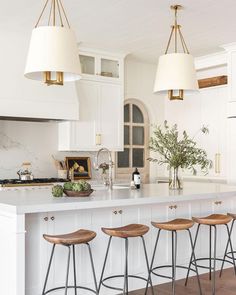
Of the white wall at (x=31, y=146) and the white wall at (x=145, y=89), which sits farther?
the white wall at (x=145, y=89)

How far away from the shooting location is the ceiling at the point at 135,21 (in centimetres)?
477

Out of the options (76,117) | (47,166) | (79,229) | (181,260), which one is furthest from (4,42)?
(181,260)

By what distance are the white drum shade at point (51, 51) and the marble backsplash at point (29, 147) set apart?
9.72ft

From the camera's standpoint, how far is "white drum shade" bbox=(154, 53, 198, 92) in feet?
14.1

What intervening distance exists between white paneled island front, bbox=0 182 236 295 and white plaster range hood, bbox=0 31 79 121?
6.38 ft

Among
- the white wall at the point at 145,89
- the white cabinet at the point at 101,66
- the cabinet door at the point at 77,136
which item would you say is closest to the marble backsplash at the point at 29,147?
the cabinet door at the point at 77,136

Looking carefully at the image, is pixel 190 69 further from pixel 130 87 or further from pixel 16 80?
pixel 130 87

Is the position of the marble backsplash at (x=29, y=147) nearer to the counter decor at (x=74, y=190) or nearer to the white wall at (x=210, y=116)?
the white wall at (x=210, y=116)

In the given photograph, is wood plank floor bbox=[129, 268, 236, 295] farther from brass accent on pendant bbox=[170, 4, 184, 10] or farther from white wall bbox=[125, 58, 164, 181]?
white wall bbox=[125, 58, 164, 181]

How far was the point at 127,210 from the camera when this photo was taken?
14.1 feet

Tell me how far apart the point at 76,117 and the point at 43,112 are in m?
0.49

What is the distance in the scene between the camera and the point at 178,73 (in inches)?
169

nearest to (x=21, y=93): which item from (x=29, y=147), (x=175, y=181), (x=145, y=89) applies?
(x=29, y=147)

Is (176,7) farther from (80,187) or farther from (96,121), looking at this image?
(96,121)
